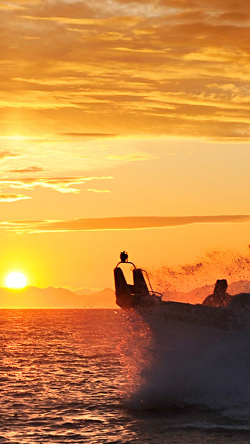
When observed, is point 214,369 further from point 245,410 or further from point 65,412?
point 65,412

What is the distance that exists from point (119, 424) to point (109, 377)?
21.9m

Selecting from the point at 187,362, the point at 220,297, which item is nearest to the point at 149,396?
the point at 187,362

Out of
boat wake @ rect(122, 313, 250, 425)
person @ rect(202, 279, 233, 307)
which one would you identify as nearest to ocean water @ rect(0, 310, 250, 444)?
boat wake @ rect(122, 313, 250, 425)

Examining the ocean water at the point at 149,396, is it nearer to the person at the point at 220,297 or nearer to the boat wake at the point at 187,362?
the boat wake at the point at 187,362

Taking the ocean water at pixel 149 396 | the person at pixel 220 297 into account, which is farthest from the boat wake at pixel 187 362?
the person at pixel 220 297

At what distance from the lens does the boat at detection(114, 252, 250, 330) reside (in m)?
49.0

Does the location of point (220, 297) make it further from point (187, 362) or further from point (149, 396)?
point (149, 396)

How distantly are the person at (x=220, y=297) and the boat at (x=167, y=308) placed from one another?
1.97 ft

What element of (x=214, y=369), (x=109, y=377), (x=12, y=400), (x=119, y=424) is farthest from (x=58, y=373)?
A: (x=119, y=424)

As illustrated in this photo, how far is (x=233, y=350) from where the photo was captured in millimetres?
49094

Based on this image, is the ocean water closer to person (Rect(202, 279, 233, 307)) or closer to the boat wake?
the boat wake

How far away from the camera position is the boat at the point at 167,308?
161 ft

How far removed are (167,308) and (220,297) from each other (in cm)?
525

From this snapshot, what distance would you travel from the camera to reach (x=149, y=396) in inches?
1815
